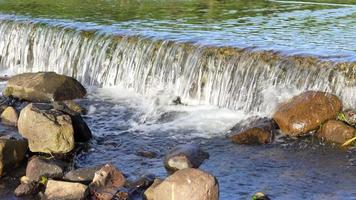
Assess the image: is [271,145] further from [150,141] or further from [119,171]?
[119,171]

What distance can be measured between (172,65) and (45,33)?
190 inches

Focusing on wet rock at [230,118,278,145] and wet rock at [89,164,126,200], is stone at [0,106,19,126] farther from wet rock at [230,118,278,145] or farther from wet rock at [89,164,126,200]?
wet rock at [230,118,278,145]

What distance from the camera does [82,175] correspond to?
9.18 m

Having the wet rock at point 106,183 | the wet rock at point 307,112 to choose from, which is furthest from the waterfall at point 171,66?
the wet rock at point 106,183

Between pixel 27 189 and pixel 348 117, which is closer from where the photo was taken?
pixel 27 189

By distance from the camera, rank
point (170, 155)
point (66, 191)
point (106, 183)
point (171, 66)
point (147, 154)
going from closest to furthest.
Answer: point (66, 191) → point (106, 183) → point (170, 155) → point (147, 154) → point (171, 66)

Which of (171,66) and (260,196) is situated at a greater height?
(171,66)

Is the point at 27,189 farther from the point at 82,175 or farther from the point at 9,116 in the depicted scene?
the point at 9,116

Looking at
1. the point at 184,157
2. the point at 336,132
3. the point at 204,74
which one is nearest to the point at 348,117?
the point at 336,132

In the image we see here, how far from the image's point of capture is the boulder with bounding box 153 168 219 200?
7.68 m

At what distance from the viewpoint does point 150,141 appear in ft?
36.5

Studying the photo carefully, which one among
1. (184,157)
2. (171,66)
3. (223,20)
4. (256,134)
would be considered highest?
(223,20)

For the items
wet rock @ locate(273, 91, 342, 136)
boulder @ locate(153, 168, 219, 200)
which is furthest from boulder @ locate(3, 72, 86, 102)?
boulder @ locate(153, 168, 219, 200)

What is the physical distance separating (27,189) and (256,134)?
4086 millimetres
